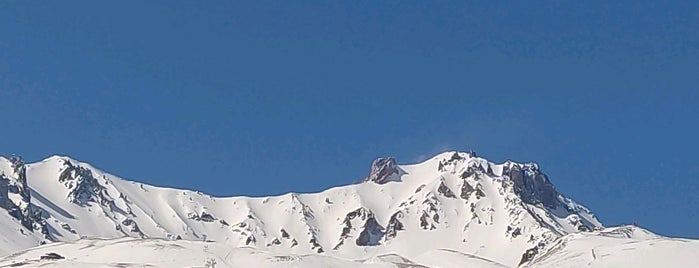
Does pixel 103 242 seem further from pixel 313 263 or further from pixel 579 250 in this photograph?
pixel 579 250

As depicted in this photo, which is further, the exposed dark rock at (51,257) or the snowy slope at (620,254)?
the snowy slope at (620,254)

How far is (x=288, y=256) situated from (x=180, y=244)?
70.1 ft

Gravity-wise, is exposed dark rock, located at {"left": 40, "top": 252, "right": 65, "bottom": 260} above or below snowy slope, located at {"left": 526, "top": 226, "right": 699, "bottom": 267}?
below

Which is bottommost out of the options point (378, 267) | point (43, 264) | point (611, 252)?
point (43, 264)

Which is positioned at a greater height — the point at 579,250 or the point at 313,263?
the point at 579,250

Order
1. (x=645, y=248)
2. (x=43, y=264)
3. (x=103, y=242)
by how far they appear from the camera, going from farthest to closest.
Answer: (x=103, y=242) < (x=645, y=248) < (x=43, y=264)

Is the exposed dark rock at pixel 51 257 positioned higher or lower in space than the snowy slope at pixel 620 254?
lower

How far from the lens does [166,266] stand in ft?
426

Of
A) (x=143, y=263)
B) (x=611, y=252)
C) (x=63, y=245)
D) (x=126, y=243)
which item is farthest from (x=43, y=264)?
(x=611, y=252)

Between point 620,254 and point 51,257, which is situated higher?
point 620,254

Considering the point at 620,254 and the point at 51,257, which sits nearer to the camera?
the point at 51,257

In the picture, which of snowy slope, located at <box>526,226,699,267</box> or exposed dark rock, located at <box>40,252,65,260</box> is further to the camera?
snowy slope, located at <box>526,226,699,267</box>

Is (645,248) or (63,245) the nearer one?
(645,248)

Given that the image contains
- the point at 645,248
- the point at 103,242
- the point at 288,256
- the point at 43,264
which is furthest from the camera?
the point at 103,242
